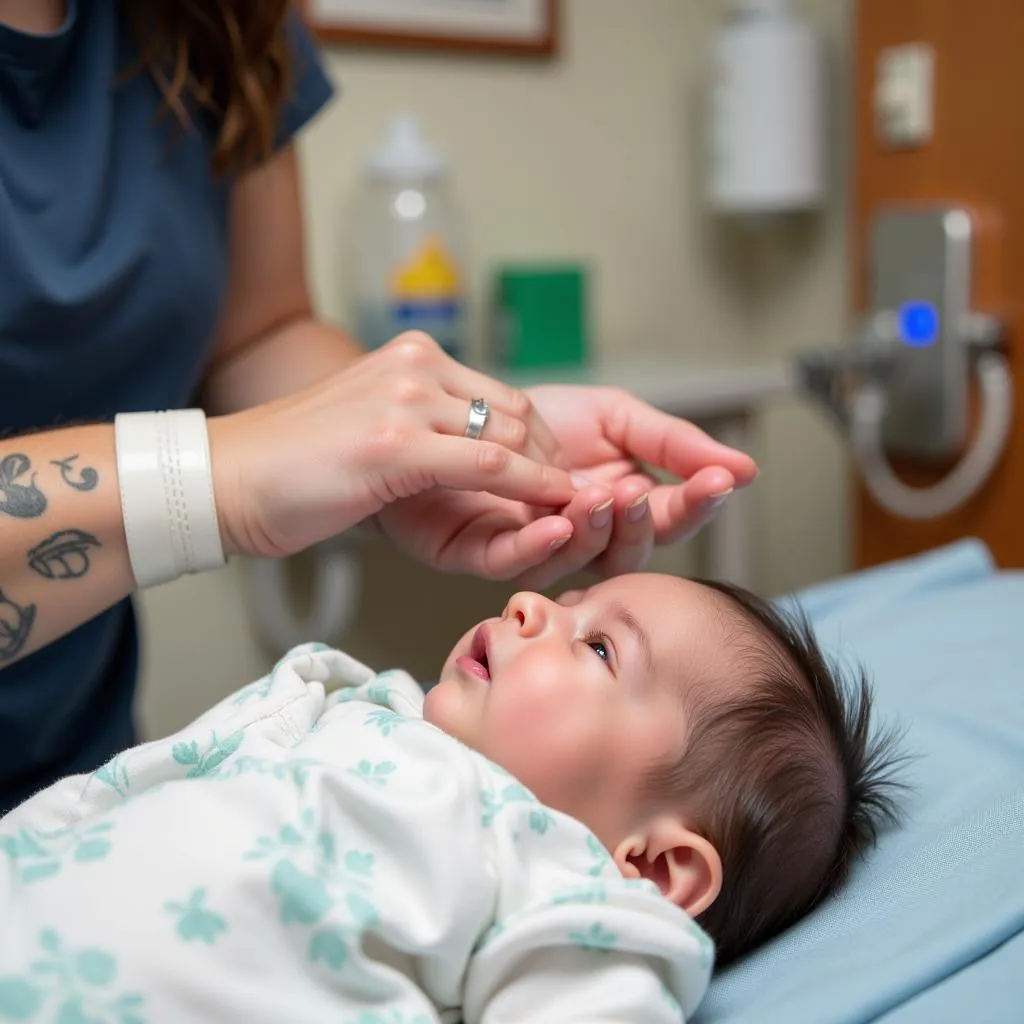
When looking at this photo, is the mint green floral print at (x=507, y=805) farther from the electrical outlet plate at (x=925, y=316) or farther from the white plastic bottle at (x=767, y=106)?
the white plastic bottle at (x=767, y=106)

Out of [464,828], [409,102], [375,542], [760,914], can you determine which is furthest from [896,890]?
[409,102]

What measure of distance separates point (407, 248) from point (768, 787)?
3.77ft

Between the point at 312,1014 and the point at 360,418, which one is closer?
the point at 312,1014

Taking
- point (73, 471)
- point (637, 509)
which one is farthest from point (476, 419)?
point (73, 471)

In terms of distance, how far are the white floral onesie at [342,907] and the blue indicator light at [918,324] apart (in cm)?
134

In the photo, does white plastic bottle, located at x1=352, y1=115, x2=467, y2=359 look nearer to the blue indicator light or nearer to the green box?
the green box

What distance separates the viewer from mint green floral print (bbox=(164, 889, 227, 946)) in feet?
1.88

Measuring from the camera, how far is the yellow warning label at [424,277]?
1.68 meters

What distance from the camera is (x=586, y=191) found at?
6.67ft

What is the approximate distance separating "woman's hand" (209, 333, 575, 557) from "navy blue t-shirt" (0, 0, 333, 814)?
19cm

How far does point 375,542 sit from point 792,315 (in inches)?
35.4

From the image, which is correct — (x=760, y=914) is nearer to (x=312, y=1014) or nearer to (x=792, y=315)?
(x=312, y=1014)

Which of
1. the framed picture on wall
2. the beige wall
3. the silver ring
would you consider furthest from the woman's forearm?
the framed picture on wall

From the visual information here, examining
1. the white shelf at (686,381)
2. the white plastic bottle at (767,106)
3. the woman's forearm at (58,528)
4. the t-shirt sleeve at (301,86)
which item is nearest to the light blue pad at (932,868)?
the woman's forearm at (58,528)
